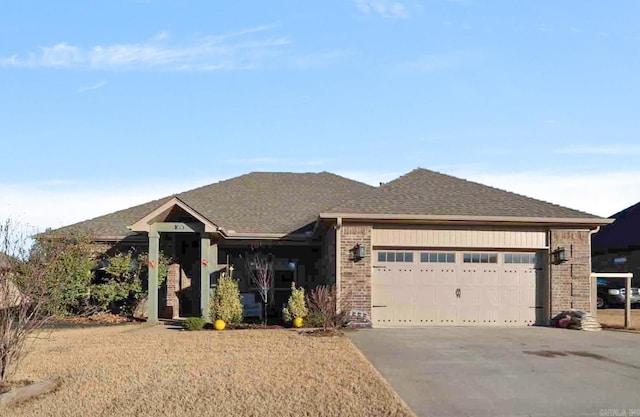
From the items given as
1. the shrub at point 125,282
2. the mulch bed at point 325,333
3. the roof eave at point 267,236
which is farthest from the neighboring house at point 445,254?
the mulch bed at point 325,333

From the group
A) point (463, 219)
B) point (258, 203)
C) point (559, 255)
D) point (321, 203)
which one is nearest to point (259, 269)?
point (258, 203)

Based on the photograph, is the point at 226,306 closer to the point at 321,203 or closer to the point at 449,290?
the point at 449,290

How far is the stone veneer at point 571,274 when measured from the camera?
19625mm

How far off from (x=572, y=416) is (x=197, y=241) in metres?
17.7

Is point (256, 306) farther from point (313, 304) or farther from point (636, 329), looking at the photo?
point (636, 329)

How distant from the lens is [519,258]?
19922 mm

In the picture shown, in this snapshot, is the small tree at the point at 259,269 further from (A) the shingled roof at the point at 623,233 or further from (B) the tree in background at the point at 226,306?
(A) the shingled roof at the point at 623,233

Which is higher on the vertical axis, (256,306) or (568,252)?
(568,252)

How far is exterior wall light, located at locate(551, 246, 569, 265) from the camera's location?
63.9 feet

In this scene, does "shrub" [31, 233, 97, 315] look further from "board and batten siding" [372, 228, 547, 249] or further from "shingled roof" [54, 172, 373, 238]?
"board and batten siding" [372, 228, 547, 249]

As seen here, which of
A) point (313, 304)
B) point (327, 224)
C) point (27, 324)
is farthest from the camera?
point (327, 224)

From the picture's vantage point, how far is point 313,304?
1870 centimetres

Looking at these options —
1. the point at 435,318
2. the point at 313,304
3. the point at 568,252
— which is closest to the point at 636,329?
the point at 568,252

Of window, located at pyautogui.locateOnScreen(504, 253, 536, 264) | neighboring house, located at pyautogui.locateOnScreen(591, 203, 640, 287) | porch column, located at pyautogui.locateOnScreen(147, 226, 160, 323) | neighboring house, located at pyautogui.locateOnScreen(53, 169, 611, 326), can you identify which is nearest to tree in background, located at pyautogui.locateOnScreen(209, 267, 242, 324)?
neighboring house, located at pyautogui.locateOnScreen(53, 169, 611, 326)
